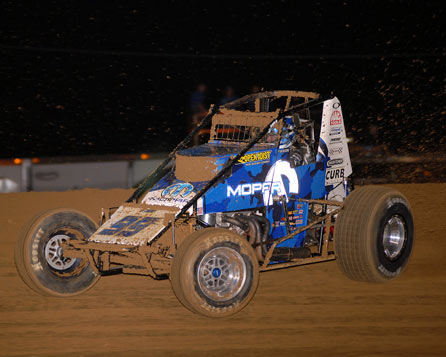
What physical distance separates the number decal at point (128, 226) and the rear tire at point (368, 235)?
1.47m

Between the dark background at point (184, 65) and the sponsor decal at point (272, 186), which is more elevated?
the dark background at point (184, 65)

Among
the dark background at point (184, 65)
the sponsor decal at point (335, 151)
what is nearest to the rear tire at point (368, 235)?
the sponsor decal at point (335, 151)

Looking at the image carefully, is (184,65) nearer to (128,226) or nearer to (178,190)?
(178,190)

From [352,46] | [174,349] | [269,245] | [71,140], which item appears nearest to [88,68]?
[71,140]

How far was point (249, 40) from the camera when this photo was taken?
57.9 ft

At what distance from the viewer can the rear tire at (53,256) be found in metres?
4.89

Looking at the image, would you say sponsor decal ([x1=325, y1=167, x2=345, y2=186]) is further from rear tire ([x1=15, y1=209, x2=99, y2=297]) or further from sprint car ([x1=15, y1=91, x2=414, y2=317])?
rear tire ([x1=15, y1=209, x2=99, y2=297])

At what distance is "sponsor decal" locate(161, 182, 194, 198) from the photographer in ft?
16.3

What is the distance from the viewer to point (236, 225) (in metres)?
5.09

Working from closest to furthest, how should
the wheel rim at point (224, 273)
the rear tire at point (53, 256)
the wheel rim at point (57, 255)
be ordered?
the wheel rim at point (224, 273)
the rear tire at point (53, 256)
the wheel rim at point (57, 255)

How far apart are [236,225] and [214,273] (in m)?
0.71

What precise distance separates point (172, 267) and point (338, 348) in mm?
1154

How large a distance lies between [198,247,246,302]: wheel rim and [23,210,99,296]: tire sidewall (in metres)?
1.16

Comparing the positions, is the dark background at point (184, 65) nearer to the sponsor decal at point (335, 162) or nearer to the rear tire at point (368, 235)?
the sponsor decal at point (335, 162)
